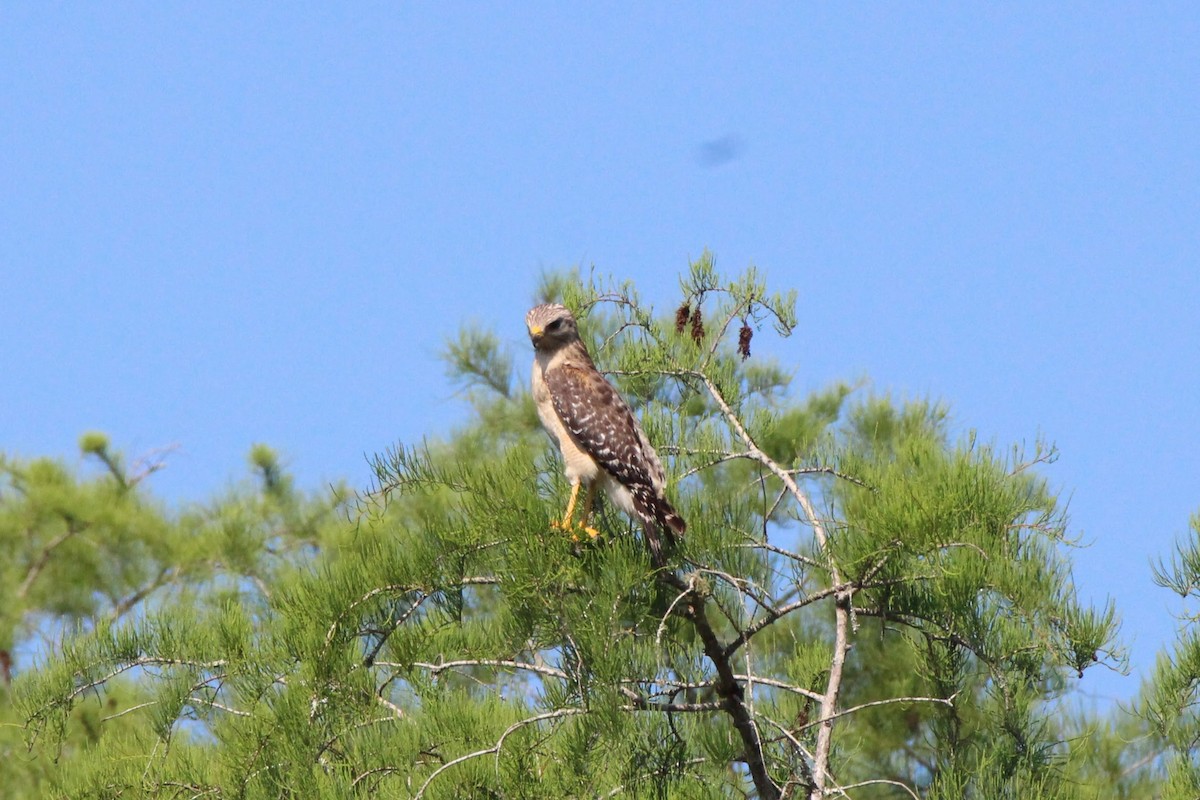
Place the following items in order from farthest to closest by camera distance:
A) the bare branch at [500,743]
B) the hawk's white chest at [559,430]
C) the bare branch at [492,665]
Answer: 1. the hawk's white chest at [559,430]
2. the bare branch at [492,665]
3. the bare branch at [500,743]

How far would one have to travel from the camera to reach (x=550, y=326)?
5391 millimetres

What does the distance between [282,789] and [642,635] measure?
1097mm

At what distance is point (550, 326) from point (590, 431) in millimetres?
648

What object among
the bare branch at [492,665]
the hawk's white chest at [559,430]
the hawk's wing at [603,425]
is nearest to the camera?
the bare branch at [492,665]

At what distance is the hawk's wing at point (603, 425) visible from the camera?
4.74 m

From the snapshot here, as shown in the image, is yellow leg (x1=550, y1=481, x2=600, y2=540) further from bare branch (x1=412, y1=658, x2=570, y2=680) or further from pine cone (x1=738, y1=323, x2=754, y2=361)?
pine cone (x1=738, y1=323, x2=754, y2=361)

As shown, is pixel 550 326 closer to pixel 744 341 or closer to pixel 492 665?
pixel 744 341

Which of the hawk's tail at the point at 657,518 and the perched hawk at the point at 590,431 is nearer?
the hawk's tail at the point at 657,518

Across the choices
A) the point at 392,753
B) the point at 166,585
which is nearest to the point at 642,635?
the point at 392,753

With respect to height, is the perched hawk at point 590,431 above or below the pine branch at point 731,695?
above

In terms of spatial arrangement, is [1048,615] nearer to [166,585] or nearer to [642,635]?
[642,635]

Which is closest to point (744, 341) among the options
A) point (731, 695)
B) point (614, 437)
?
point (614, 437)

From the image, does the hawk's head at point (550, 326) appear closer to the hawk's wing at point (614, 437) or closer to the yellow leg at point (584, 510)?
the hawk's wing at point (614, 437)

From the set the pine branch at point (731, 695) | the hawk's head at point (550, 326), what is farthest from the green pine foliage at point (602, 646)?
the hawk's head at point (550, 326)
